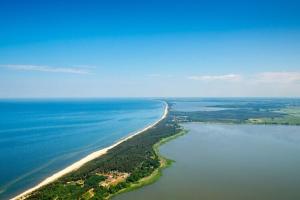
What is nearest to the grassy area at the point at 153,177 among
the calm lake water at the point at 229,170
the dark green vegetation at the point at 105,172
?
the dark green vegetation at the point at 105,172

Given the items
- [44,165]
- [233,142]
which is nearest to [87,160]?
[44,165]

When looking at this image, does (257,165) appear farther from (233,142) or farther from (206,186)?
(233,142)

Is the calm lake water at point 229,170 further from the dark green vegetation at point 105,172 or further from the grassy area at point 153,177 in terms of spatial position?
the dark green vegetation at point 105,172

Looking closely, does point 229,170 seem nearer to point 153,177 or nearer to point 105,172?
point 153,177

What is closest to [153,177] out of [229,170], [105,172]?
[105,172]

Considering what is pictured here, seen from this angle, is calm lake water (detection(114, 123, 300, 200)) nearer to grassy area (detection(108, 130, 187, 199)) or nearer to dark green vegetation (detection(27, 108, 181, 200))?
grassy area (detection(108, 130, 187, 199))

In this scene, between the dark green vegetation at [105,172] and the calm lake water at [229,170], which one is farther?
the calm lake water at [229,170]
